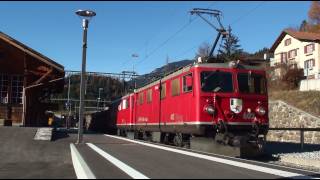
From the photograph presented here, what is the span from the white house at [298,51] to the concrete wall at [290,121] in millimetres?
22979

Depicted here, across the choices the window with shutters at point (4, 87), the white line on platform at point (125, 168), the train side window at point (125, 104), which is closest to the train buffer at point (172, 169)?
the white line on platform at point (125, 168)

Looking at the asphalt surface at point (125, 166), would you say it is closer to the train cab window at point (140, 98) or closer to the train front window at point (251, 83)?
the train front window at point (251, 83)

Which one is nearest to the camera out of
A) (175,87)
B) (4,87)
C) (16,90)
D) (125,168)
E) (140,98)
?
(125,168)

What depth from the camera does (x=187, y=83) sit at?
18812 millimetres

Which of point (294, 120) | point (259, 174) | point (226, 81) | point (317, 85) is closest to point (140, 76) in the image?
point (317, 85)

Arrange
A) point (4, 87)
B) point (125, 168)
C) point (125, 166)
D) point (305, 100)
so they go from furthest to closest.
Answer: point (305, 100), point (4, 87), point (125, 166), point (125, 168)

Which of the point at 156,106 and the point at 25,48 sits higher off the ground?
the point at 25,48

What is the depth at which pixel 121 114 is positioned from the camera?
36938 mm

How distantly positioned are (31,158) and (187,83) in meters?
6.20

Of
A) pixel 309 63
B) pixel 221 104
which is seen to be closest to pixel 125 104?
pixel 221 104

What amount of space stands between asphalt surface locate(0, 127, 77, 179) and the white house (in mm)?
44635

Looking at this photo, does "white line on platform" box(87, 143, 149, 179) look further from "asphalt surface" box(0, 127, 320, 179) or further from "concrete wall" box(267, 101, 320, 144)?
"concrete wall" box(267, 101, 320, 144)

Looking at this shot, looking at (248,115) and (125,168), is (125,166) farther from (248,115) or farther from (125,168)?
(248,115)

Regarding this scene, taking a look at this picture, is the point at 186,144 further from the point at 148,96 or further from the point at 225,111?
the point at 148,96
